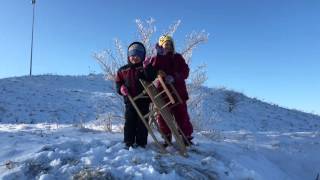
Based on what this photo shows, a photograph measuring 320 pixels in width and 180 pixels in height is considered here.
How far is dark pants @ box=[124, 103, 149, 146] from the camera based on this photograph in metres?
7.90

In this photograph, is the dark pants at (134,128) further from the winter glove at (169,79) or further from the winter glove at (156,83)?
the winter glove at (169,79)

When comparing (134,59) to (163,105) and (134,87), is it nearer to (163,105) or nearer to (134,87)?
(134,87)

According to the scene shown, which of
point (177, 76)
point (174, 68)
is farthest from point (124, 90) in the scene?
point (174, 68)

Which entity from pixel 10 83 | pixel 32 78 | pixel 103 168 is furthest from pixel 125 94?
pixel 32 78

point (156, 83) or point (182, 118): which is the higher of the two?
point (156, 83)

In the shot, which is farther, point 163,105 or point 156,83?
point 156,83

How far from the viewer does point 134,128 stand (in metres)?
7.98

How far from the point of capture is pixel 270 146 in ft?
32.8

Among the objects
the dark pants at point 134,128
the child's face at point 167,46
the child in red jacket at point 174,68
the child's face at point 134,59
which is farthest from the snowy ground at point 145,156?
the child's face at point 167,46

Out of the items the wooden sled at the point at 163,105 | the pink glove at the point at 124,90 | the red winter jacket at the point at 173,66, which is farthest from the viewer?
the red winter jacket at the point at 173,66

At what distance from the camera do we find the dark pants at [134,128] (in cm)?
790

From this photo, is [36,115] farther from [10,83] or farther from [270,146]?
[270,146]

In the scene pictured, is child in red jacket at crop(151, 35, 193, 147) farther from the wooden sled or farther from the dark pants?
the dark pants

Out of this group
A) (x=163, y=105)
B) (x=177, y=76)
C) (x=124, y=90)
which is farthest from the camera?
(x=177, y=76)
